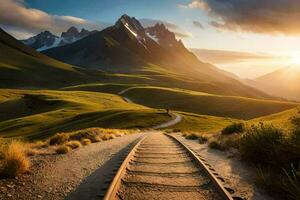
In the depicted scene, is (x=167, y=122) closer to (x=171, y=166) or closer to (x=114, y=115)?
(x=114, y=115)

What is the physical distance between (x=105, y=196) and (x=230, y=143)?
13.1 m

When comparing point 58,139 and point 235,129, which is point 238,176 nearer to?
point 58,139

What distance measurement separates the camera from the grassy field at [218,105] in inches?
4077

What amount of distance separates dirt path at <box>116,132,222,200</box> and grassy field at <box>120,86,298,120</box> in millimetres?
87732

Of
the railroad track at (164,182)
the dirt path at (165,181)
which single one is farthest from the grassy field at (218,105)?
the railroad track at (164,182)

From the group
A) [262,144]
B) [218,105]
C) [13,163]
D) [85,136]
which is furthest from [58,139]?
[218,105]

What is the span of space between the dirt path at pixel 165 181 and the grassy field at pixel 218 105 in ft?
288

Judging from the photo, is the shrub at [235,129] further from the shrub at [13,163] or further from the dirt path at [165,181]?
the shrub at [13,163]

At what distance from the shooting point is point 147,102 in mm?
135875

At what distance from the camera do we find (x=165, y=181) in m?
10.5

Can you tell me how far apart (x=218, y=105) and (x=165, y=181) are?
104 meters

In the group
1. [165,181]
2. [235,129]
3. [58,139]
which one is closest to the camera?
[165,181]

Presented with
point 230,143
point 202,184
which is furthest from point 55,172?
point 230,143

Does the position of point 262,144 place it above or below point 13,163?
above
